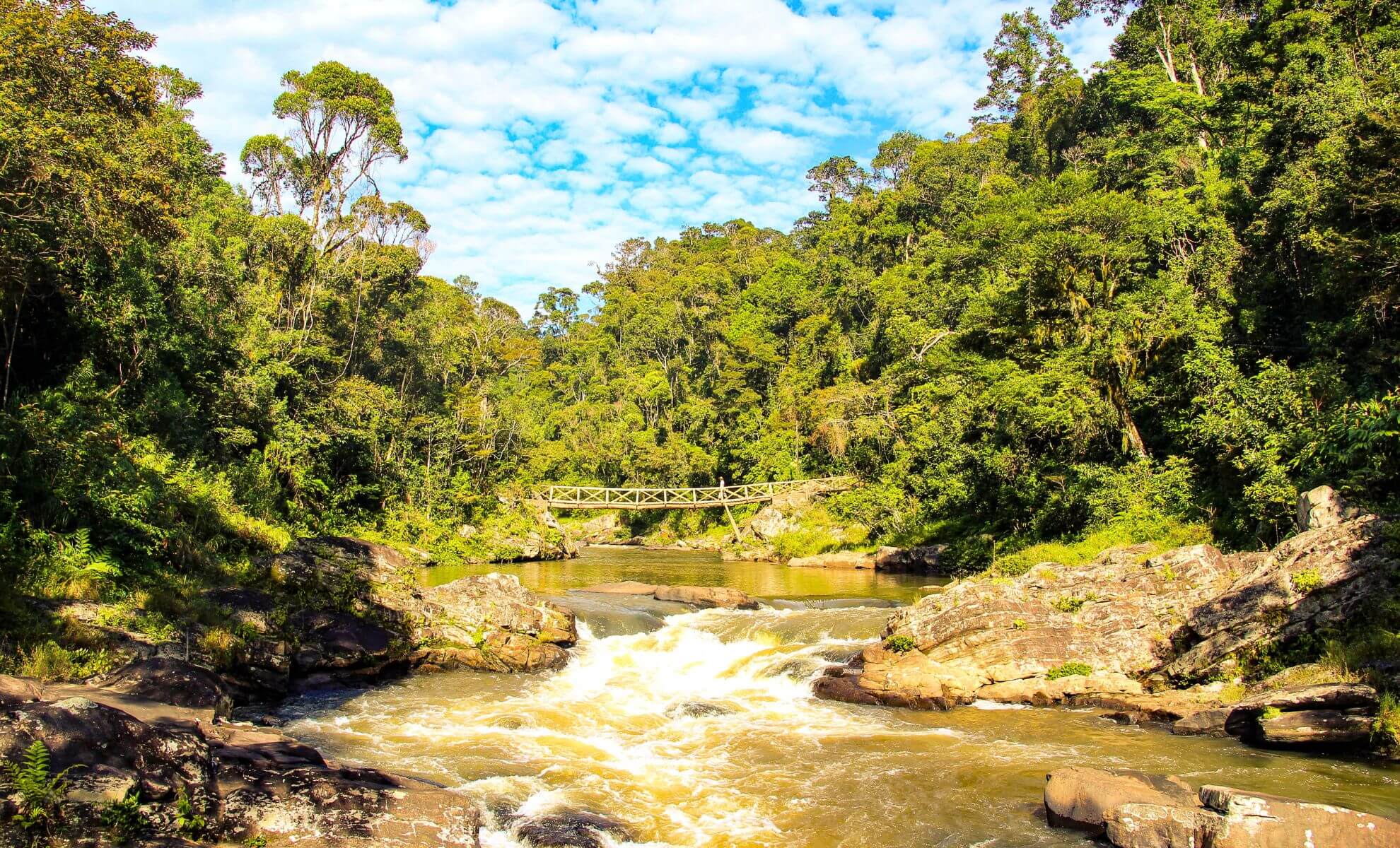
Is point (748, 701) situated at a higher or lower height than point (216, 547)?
lower

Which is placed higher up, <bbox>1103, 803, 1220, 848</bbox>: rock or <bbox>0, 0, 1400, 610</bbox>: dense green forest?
<bbox>0, 0, 1400, 610</bbox>: dense green forest

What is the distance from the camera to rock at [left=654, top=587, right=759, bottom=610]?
65.6 feet

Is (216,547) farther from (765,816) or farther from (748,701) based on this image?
(765,816)

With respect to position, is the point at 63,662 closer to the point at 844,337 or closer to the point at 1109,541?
the point at 1109,541

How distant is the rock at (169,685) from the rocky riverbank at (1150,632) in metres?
8.77

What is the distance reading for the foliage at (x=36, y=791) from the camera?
5.10 metres

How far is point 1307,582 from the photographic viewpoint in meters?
10.9

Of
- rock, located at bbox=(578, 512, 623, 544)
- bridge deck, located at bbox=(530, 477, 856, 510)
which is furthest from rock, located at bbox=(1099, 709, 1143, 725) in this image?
Answer: rock, located at bbox=(578, 512, 623, 544)

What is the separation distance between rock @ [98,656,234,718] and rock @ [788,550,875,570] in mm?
25004

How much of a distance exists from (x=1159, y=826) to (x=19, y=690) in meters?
10.4

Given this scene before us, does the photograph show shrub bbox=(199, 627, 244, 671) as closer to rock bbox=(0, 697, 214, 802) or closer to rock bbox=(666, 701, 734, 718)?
rock bbox=(0, 697, 214, 802)

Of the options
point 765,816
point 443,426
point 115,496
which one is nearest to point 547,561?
point 443,426

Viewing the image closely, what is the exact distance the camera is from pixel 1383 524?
422 inches

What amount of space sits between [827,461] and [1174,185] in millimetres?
21746
